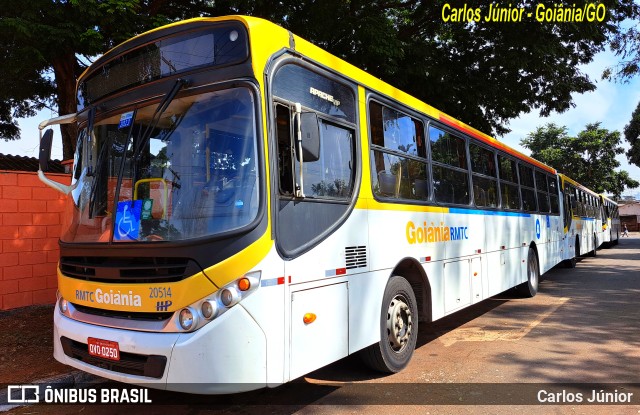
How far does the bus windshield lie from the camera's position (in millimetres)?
3295

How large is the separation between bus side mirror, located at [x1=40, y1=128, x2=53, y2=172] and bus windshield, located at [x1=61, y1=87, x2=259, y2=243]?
0.93 meters

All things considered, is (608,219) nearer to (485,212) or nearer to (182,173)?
(485,212)

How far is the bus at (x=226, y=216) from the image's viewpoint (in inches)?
125

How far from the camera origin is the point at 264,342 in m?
3.20

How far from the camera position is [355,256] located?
4227 millimetres

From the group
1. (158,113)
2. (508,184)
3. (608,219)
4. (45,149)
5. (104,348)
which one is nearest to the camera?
(104,348)

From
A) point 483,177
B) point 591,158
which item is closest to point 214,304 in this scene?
point 483,177

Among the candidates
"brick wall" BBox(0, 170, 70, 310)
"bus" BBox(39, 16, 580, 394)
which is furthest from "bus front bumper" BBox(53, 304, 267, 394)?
"brick wall" BBox(0, 170, 70, 310)

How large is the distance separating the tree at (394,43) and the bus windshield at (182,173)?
4.85m

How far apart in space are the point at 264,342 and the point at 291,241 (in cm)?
75

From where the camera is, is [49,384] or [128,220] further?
[49,384]

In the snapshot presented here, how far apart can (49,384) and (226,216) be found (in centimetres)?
284

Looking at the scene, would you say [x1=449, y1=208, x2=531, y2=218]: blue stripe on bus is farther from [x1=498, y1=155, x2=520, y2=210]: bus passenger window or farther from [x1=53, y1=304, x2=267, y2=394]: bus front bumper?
[x1=53, y1=304, x2=267, y2=394]: bus front bumper

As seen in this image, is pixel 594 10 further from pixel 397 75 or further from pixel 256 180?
pixel 256 180
